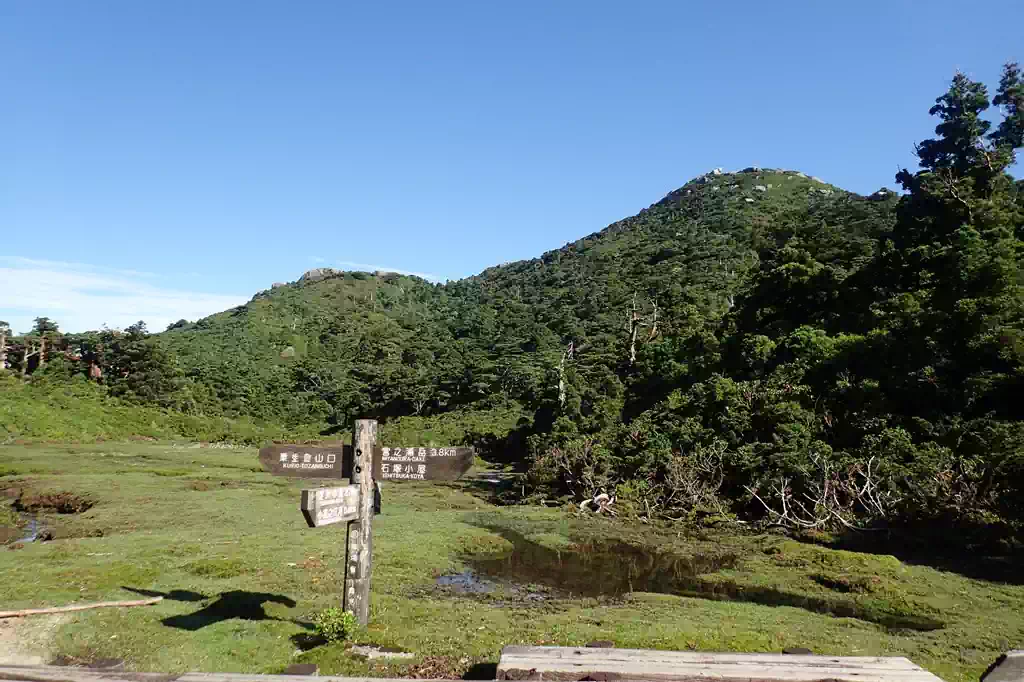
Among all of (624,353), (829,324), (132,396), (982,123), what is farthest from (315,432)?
(982,123)

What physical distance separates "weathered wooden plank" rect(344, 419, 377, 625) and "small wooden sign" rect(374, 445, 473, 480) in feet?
0.51

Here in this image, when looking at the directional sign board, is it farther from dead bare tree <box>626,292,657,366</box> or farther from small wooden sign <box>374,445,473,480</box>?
dead bare tree <box>626,292,657,366</box>

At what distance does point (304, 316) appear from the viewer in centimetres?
12625

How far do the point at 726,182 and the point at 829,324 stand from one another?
12166 centimetres

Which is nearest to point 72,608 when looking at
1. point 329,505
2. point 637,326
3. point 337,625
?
point 337,625

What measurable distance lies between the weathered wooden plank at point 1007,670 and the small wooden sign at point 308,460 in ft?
24.8

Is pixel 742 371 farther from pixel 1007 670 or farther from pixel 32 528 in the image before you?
pixel 1007 670

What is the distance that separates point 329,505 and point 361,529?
92cm

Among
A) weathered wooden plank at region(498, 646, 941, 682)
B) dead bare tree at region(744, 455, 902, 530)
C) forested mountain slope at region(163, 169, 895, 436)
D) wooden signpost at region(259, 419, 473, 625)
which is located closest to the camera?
weathered wooden plank at region(498, 646, 941, 682)

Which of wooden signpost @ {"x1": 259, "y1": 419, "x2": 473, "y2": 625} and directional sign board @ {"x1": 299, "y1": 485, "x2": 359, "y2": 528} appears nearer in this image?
directional sign board @ {"x1": 299, "y1": 485, "x2": 359, "y2": 528}

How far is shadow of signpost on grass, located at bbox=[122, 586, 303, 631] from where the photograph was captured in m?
10.5

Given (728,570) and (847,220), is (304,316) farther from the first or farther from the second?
(728,570)

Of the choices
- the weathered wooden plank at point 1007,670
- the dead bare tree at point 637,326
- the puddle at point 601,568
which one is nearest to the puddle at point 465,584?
the puddle at point 601,568

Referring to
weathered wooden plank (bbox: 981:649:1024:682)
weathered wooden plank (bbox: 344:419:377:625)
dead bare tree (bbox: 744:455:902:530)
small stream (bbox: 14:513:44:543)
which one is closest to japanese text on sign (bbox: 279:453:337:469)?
weathered wooden plank (bbox: 344:419:377:625)
